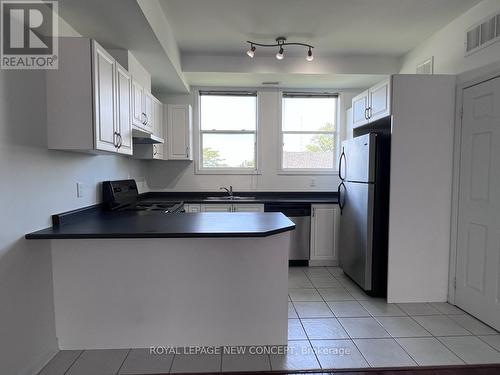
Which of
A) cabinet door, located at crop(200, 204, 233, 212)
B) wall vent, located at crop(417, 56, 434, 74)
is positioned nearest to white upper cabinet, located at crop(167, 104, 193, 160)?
cabinet door, located at crop(200, 204, 233, 212)

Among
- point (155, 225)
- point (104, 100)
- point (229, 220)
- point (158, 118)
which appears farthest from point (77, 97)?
point (158, 118)

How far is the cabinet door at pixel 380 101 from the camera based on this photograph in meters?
2.69

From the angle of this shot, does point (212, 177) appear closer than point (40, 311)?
No

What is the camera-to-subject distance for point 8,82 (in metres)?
1.54

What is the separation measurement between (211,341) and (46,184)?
1522mm

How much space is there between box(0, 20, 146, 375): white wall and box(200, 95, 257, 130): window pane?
7.42ft

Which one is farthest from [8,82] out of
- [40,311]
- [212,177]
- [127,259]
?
[212,177]

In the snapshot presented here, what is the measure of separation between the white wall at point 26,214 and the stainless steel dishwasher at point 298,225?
2434mm

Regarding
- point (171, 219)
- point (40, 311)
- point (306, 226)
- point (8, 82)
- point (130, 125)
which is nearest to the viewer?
point (8, 82)

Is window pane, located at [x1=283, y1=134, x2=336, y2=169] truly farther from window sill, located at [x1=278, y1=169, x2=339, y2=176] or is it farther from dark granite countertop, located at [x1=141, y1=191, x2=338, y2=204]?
dark granite countertop, located at [x1=141, y1=191, x2=338, y2=204]

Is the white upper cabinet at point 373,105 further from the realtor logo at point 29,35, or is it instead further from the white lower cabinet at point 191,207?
the realtor logo at point 29,35

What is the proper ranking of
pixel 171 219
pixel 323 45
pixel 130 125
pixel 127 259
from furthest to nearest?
pixel 323 45 → pixel 130 125 → pixel 171 219 → pixel 127 259

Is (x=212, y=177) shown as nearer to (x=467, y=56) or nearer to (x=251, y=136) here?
(x=251, y=136)

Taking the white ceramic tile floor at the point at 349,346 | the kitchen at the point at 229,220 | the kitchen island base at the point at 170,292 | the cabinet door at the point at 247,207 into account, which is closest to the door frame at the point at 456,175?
the kitchen at the point at 229,220
